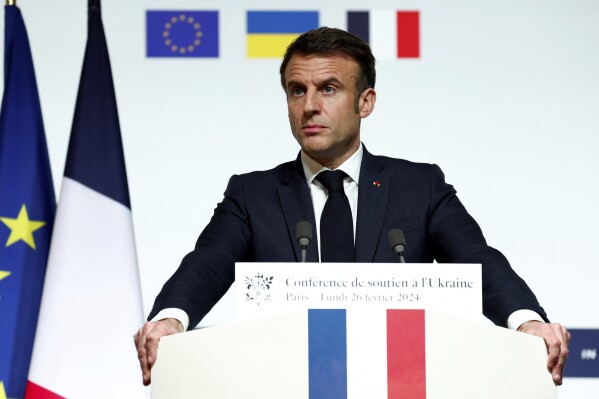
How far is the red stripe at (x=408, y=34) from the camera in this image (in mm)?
4660

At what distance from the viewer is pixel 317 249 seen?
2768mm

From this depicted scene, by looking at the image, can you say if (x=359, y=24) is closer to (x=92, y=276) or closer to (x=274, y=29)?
(x=274, y=29)

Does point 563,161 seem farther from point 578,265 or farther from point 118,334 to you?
point 118,334

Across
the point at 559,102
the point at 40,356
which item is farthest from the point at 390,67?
the point at 40,356

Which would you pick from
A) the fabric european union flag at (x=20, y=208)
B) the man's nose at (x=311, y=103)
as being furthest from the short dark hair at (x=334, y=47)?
the fabric european union flag at (x=20, y=208)

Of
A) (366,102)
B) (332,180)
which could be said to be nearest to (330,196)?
(332,180)

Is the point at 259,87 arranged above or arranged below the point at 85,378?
above

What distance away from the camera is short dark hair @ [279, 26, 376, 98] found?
2.94 metres

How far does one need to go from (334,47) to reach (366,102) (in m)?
0.26

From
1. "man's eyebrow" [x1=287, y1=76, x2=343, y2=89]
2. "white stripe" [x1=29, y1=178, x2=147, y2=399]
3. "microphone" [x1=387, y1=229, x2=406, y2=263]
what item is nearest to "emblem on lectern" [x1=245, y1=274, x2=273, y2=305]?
"microphone" [x1=387, y1=229, x2=406, y2=263]

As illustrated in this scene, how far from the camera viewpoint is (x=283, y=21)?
15.4ft

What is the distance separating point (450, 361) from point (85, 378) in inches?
82.3

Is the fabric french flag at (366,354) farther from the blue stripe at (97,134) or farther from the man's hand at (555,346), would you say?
the blue stripe at (97,134)

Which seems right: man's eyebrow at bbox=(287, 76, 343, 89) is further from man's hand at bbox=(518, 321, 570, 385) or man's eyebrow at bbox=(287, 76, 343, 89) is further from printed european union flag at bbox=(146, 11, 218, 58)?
printed european union flag at bbox=(146, 11, 218, 58)
